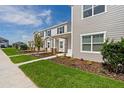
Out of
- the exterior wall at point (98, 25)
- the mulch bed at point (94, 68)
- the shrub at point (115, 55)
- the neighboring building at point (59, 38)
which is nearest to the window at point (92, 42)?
the exterior wall at point (98, 25)

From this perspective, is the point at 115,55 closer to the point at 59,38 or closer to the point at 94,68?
the point at 94,68

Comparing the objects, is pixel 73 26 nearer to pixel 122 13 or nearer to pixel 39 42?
pixel 122 13

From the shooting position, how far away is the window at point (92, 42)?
13.4 m

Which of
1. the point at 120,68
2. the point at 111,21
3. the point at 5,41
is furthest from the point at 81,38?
the point at 5,41

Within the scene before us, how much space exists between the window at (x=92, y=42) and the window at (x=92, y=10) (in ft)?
5.91

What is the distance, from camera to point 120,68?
980 centimetres

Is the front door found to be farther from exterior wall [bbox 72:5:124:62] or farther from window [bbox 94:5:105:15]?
window [bbox 94:5:105:15]

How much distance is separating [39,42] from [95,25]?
13.6 metres

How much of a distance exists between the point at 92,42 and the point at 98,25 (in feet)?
5.07

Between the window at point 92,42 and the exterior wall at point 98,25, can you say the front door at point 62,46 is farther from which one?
the window at point 92,42

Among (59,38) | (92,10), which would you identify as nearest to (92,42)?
(92,10)

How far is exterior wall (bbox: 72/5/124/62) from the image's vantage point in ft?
38.3

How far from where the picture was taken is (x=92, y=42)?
14.4 metres
